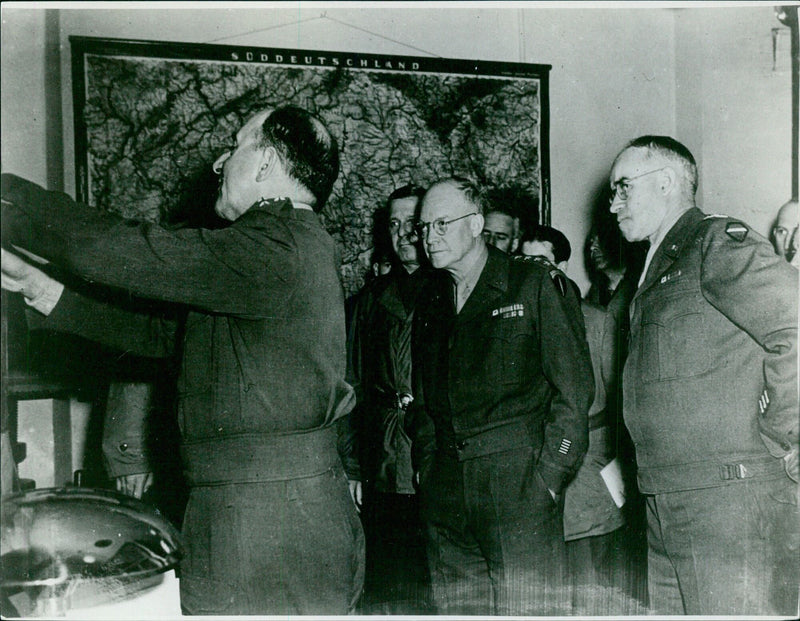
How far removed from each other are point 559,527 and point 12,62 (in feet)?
7.23

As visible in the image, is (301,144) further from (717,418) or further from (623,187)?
(717,418)

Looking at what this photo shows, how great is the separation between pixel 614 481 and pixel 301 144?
1.70 metres

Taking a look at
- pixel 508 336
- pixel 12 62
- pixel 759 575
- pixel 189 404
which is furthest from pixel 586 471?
pixel 12 62

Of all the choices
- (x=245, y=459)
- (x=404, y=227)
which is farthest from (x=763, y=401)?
(x=404, y=227)

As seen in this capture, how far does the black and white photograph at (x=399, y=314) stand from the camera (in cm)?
141

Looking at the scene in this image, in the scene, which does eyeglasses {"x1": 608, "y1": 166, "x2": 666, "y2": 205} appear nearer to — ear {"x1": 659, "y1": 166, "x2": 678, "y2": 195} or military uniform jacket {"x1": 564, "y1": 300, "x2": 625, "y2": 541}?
ear {"x1": 659, "y1": 166, "x2": 678, "y2": 195}

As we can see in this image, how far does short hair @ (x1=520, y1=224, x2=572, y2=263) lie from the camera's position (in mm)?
3322

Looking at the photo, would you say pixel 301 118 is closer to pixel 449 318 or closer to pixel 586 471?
pixel 449 318

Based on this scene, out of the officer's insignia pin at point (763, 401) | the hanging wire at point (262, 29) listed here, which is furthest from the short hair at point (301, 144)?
the hanging wire at point (262, 29)

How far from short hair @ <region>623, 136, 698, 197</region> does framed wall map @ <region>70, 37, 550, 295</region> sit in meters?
1.85

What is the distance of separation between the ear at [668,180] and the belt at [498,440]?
2.72ft

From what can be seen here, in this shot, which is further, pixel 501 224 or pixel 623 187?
pixel 501 224

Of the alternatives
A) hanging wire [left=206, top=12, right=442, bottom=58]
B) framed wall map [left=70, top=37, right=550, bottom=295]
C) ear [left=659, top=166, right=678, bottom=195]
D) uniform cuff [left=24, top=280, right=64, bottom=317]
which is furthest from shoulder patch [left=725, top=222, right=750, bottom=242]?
hanging wire [left=206, top=12, right=442, bottom=58]

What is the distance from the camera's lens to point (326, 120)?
3.61 metres
